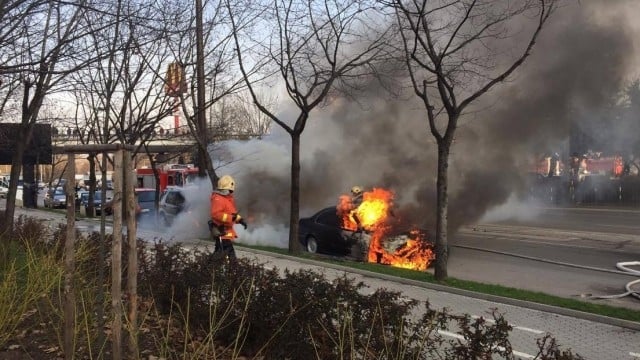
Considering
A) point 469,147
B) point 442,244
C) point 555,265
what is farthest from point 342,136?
point 442,244

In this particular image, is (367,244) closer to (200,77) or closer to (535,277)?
(535,277)

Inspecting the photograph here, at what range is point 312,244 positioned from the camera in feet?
42.9

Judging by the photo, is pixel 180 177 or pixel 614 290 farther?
pixel 180 177

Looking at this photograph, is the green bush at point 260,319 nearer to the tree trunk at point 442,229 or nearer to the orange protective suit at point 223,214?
the orange protective suit at point 223,214

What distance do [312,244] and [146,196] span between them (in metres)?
13.2

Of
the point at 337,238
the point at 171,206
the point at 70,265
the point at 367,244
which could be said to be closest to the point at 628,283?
the point at 367,244

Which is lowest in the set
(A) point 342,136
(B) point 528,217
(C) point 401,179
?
(B) point 528,217

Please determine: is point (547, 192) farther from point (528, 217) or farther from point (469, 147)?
point (469, 147)

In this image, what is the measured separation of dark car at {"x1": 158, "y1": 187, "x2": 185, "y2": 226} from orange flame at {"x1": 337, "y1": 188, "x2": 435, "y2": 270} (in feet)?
22.8

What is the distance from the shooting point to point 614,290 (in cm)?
884

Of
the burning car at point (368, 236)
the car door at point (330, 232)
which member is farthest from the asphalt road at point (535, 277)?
the car door at point (330, 232)

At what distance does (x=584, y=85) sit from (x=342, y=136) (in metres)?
8.22

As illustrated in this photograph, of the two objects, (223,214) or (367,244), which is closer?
(223,214)

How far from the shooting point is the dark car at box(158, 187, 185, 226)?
17.8 meters
